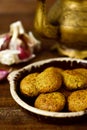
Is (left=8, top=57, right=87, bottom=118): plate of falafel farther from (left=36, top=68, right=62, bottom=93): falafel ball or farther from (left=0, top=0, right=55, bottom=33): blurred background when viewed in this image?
(left=0, top=0, right=55, bottom=33): blurred background

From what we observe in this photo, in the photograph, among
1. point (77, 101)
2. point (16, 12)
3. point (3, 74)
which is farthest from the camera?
point (16, 12)

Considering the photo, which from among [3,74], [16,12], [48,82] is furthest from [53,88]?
[16,12]

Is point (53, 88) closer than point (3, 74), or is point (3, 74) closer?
point (53, 88)

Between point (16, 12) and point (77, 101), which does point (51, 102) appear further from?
point (16, 12)

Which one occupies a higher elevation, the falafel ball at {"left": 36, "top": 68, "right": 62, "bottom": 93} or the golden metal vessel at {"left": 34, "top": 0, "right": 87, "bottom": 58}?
the golden metal vessel at {"left": 34, "top": 0, "right": 87, "bottom": 58}

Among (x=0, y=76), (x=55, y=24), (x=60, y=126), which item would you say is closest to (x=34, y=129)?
(x=60, y=126)

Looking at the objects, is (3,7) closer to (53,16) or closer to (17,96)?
(53,16)

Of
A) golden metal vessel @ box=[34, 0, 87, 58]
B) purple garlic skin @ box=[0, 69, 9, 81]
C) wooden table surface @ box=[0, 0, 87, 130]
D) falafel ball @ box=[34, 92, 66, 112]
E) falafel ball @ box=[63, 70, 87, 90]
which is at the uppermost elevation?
golden metal vessel @ box=[34, 0, 87, 58]

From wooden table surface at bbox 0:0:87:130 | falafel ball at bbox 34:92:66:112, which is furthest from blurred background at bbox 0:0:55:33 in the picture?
falafel ball at bbox 34:92:66:112
